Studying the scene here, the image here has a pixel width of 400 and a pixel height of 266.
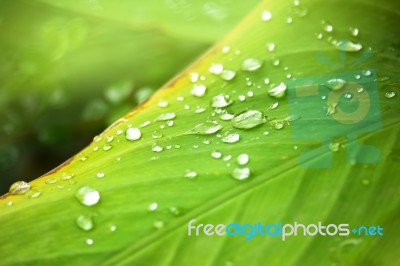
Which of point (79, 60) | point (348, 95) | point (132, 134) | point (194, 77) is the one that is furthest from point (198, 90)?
point (79, 60)

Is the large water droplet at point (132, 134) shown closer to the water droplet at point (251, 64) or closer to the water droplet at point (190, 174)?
the water droplet at point (190, 174)

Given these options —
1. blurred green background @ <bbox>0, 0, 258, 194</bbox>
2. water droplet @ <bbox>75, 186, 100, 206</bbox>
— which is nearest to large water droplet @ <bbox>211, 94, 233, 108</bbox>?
water droplet @ <bbox>75, 186, 100, 206</bbox>

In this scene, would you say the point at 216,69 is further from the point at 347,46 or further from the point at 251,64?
the point at 347,46

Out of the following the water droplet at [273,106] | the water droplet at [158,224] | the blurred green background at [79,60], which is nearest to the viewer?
the water droplet at [158,224]

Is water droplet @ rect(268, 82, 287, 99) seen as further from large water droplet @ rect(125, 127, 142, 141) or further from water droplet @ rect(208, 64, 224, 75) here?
Result: large water droplet @ rect(125, 127, 142, 141)

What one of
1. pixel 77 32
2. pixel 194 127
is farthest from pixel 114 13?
pixel 194 127

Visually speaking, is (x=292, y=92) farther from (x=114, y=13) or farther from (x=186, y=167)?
(x=114, y=13)

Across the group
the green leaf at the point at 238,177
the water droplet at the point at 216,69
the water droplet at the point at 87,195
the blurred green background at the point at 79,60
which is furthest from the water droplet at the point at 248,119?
the blurred green background at the point at 79,60
